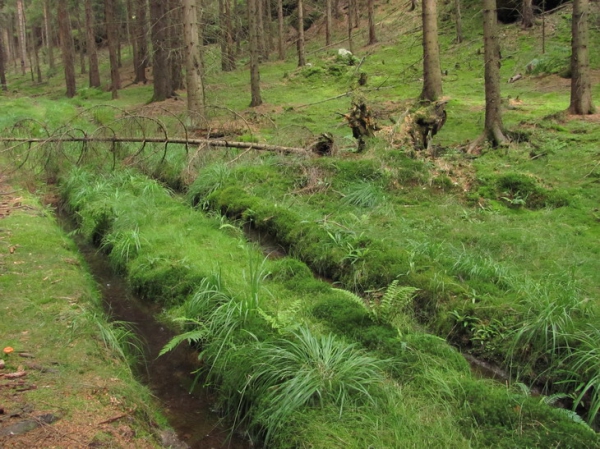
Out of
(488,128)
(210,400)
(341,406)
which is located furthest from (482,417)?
(488,128)

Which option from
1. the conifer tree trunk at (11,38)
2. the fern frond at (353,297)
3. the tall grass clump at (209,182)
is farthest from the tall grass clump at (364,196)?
the conifer tree trunk at (11,38)

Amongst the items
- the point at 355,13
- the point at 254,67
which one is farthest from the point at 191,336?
the point at 355,13

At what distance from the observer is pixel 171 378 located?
4844mm

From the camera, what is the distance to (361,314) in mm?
4922

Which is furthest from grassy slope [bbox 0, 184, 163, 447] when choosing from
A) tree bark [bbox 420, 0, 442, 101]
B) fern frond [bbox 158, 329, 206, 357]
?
tree bark [bbox 420, 0, 442, 101]

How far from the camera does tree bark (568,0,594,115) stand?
11.1 metres

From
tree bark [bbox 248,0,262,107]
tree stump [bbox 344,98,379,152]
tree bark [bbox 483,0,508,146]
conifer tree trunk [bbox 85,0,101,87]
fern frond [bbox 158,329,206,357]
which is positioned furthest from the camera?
conifer tree trunk [bbox 85,0,101,87]

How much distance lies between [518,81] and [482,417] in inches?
660

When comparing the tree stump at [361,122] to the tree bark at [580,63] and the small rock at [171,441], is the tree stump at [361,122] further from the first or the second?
the small rock at [171,441]

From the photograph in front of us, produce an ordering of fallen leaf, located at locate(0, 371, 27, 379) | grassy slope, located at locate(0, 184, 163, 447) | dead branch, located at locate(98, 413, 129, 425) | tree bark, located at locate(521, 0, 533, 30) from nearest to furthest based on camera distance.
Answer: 1. grassy slope, located at locate(0, 184, 163, 447)
2. dead branch, located at locate(98, 413, 129, 425)
3. fallen leaf, located at locate(0, 371, 27, 379)
4. tree bark, located at locate(521, 0, 533, 30)

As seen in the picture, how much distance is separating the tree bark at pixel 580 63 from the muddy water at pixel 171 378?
34.5 feet

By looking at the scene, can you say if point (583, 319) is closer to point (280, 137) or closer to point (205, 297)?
point (205, 297)

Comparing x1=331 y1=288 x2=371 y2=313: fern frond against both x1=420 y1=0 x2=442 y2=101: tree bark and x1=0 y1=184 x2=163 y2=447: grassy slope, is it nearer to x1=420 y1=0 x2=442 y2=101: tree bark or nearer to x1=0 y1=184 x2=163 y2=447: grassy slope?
x1=0 y1=184 x2=163 y2=447: grassy slope

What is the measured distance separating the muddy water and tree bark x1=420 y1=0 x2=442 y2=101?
8.86 metres
